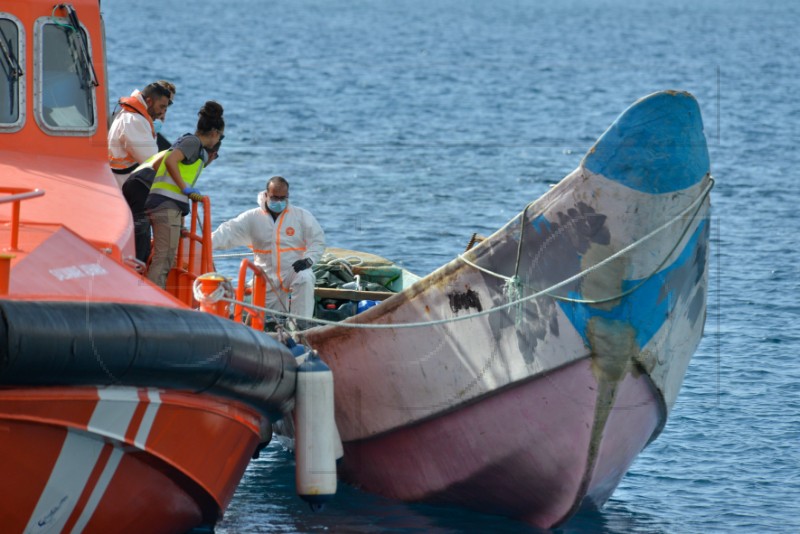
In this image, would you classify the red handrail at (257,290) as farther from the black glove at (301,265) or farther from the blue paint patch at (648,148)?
the blue paint patch at (648,148)

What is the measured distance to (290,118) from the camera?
33.9m

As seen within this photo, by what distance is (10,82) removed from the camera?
29.2 feet

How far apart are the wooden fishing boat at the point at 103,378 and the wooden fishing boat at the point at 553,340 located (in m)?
0.91

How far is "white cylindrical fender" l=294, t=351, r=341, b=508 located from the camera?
841cm

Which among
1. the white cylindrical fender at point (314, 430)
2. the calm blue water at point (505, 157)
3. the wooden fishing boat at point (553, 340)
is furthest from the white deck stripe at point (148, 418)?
the wooden fishing boat at point (553, 340)

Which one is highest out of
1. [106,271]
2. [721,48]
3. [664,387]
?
[106,271]

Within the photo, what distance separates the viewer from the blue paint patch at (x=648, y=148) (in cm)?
813

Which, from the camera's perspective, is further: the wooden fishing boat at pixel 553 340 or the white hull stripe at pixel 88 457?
the wooden fishing boat at pixel 553 340

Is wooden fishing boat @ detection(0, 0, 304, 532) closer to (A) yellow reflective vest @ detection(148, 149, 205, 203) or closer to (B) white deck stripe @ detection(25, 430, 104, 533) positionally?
(B) white deck stripe @ detection(25, 430, 104, 533)

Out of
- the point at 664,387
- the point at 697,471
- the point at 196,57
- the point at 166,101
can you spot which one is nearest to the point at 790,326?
the point at 697,471

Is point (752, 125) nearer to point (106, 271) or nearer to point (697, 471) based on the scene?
point (697, 471)

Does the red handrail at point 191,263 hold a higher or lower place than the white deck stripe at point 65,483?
higher

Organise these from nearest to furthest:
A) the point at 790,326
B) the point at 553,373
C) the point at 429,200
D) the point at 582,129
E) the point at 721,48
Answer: the point at 553,373
the point at 790,326
the point at 429,200
the point at 582,129
the point at 721,48

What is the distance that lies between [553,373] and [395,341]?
1.03 meters
